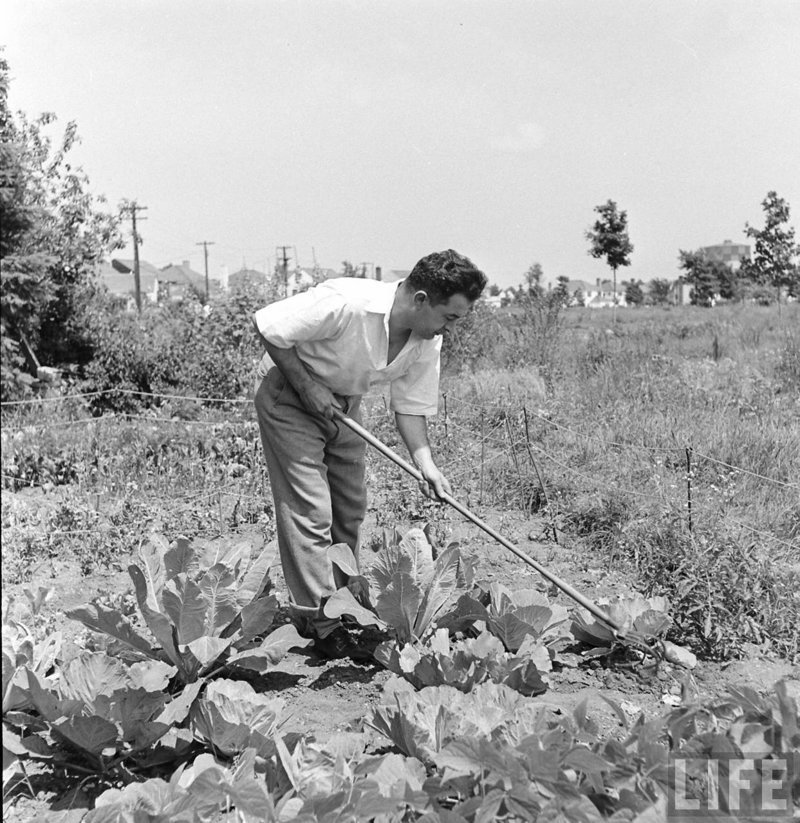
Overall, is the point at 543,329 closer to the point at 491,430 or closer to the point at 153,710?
the point at 491,430

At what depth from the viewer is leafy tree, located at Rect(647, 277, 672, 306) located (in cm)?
5953

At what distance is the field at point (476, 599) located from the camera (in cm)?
202

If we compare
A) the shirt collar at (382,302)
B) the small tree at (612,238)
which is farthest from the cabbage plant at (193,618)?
the small tree at (612,238)

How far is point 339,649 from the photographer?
3.13 m

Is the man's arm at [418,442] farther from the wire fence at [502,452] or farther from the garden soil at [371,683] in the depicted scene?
the wire fence at [502,452]

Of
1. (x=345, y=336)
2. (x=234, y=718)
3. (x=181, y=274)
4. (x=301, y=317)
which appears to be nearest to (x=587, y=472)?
(x=345, y=336)

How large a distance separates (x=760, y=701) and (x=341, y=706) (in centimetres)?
125

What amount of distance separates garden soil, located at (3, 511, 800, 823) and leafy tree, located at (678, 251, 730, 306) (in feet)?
143

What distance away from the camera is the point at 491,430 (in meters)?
6.16

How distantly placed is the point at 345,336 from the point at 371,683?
1168 mm

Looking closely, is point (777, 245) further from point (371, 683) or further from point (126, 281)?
point (126, 281)

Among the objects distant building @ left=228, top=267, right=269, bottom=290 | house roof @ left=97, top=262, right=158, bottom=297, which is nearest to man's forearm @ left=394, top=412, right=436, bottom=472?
distant building @ left=228, top=267, right=269, bottom=290

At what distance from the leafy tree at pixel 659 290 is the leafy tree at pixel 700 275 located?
10.1m

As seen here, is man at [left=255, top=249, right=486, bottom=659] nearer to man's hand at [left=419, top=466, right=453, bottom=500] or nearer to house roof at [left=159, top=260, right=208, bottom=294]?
man's hand at [left=419, top=466, right=453, bottom=500]
